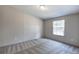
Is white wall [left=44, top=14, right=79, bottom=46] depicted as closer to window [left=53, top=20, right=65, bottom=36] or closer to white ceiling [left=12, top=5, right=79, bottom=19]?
window [left=53, top=20, right=65, bottom=36]

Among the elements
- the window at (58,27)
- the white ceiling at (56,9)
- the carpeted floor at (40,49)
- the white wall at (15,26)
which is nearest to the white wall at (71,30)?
the window at (58,27)

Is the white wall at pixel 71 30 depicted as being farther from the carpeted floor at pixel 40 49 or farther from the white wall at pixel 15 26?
the white wall at pixel 15 26

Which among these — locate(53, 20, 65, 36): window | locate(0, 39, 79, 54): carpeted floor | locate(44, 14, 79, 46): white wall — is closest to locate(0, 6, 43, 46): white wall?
locate(0, 39, 79, 54): carpeted floor

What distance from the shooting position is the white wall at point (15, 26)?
3992 millimetres

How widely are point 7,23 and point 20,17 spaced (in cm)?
97

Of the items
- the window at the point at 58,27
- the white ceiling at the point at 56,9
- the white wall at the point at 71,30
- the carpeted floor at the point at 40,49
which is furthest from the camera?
the window at the point at 58,27

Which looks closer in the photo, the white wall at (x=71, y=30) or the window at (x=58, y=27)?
the white wall at (x=71, y=30)

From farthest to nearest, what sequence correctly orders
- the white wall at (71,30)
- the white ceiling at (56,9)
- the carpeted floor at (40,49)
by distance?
the white wall at (71,30), the white ceiling at (56,9), the carpeted floor at (40,49)

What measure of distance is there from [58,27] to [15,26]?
2903 millimetres

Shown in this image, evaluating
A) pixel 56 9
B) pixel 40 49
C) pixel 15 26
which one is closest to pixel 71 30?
pixel 56 9

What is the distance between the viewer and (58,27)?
17.2 feet

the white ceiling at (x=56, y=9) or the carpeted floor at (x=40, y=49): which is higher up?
the white ceiling at (x=56, y=9)

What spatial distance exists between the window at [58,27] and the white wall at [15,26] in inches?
59.1

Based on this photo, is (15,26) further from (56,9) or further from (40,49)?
(56,9)
